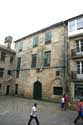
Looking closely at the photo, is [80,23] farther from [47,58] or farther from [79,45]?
[47,58]

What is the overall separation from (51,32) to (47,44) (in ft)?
7.18

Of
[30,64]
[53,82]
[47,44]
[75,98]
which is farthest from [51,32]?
[75,98]

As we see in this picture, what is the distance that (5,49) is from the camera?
2712cm

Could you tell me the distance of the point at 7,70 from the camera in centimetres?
2709

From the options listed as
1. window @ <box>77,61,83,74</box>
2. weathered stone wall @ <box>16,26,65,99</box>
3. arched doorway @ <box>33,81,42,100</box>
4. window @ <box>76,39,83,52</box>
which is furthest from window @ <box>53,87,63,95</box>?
window @ <box>76,39,83,52</box>

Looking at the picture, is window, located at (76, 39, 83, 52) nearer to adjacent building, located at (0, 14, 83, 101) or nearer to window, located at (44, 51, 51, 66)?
adjacent building, located at (0, 14, 83, 101)

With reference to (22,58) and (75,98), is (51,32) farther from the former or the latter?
(75,98)

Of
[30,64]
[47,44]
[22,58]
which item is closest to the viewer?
[47,44]

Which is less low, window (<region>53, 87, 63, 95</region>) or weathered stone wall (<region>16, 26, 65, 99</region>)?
weathered stone wall (<region>16, 26, 65, 99</region>)

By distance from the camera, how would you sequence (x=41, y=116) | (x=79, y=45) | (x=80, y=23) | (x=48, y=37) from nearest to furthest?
(x=41, y=116) → (x=79, y=45) → (x=80, y=23) → (x=48, y=37)

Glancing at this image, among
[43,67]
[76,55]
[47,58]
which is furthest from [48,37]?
[76,55]

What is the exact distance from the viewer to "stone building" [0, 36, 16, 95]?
2595 cm

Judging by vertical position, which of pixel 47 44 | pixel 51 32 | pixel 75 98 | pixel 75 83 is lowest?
pixel 75 98

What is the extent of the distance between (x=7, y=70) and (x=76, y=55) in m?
15.2
